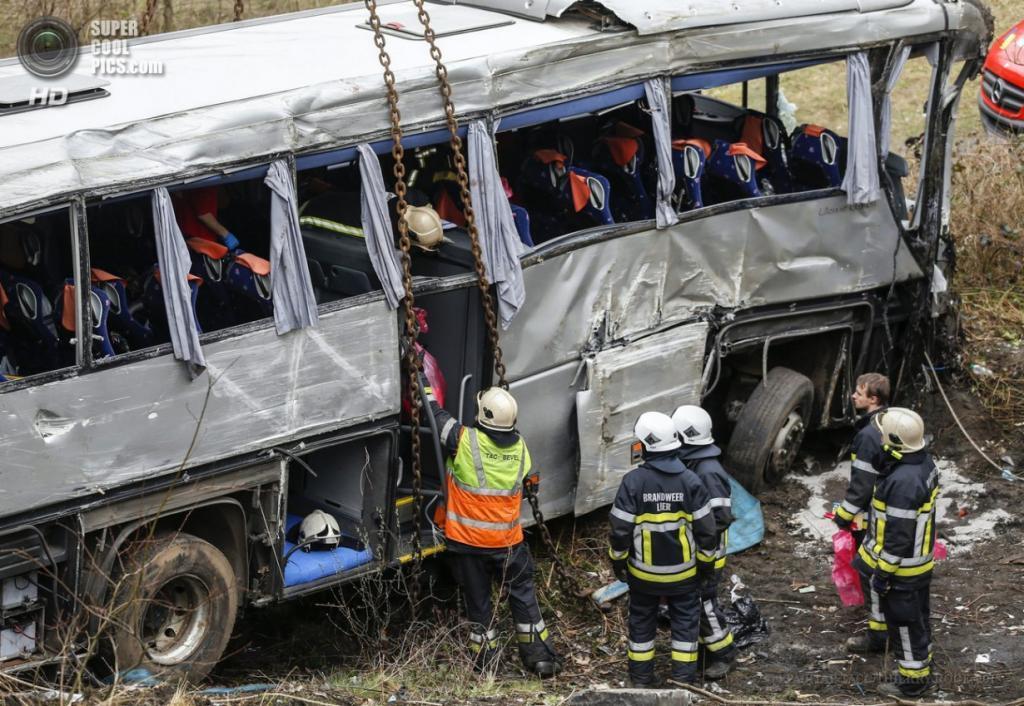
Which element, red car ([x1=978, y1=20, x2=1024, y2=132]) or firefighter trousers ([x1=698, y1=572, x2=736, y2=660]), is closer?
firefighter trousers ([x1=698, y1=572, x2=736, y2=660])

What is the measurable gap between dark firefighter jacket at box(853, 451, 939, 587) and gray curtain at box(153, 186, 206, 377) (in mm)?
3420

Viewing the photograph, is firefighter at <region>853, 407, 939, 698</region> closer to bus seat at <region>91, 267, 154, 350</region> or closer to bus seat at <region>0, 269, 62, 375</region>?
bus seat at <region>91, 267, 154, 350</region>

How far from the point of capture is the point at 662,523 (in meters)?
6.84

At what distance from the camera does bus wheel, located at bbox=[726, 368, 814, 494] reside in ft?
28.8

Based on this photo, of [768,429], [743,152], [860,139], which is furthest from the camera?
[768,429]

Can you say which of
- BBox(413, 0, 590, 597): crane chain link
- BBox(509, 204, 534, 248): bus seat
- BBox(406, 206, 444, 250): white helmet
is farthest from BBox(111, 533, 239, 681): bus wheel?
BBox(509, 204, 534, 248): bus seat

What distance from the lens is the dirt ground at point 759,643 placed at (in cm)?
679

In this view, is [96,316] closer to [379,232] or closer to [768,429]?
[379,232]

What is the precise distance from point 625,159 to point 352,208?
5.88 ft

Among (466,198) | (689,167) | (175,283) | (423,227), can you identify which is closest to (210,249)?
(175,283)

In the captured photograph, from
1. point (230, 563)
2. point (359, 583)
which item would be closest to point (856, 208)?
point (359, 583)

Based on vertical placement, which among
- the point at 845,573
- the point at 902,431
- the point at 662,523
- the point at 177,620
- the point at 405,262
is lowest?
the point at 845,573

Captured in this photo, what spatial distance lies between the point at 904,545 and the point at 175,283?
147 inches

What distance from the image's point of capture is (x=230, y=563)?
666cm
